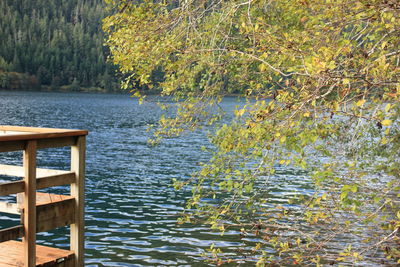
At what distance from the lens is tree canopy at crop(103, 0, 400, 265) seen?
706 centimetres

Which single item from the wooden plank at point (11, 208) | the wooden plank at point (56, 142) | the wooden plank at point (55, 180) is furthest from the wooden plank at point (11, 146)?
the wooden plank at point (11, 208)

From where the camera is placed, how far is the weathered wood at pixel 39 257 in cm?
704

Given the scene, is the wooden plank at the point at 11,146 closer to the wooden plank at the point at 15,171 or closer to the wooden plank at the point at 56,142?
the wooden plank at the point at 56,142

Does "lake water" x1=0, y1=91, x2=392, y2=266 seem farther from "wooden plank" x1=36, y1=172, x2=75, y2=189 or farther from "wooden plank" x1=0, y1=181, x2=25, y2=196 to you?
"wooden plank" x1=0, y1=181, x2=25, y2=196

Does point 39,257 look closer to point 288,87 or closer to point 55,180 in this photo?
point 55,180

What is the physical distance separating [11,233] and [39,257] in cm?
86

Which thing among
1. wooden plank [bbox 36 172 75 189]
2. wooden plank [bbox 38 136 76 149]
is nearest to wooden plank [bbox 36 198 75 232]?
wooden plank [bbox 36 172 75 189]

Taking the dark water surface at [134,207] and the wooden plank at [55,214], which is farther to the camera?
the dark water surface at [134,207]

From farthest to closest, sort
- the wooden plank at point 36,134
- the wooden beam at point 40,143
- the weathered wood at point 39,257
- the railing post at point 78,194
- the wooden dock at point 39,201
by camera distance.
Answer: the railing post at point 78,194 < the weathered wood at point 39,257 < the wooden dock at point 39,201 < the wooden beam at point 40,143 < the wooden plank at point 36,134

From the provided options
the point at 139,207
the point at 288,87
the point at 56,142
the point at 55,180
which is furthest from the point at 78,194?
the point at 139,207

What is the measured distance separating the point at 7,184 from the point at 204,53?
13.5 feet

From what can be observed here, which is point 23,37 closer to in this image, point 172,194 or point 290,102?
point 172,194

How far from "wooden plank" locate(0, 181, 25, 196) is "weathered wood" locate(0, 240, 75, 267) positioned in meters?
0.99

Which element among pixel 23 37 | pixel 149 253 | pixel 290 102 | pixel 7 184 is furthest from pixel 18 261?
pixel 23 37
